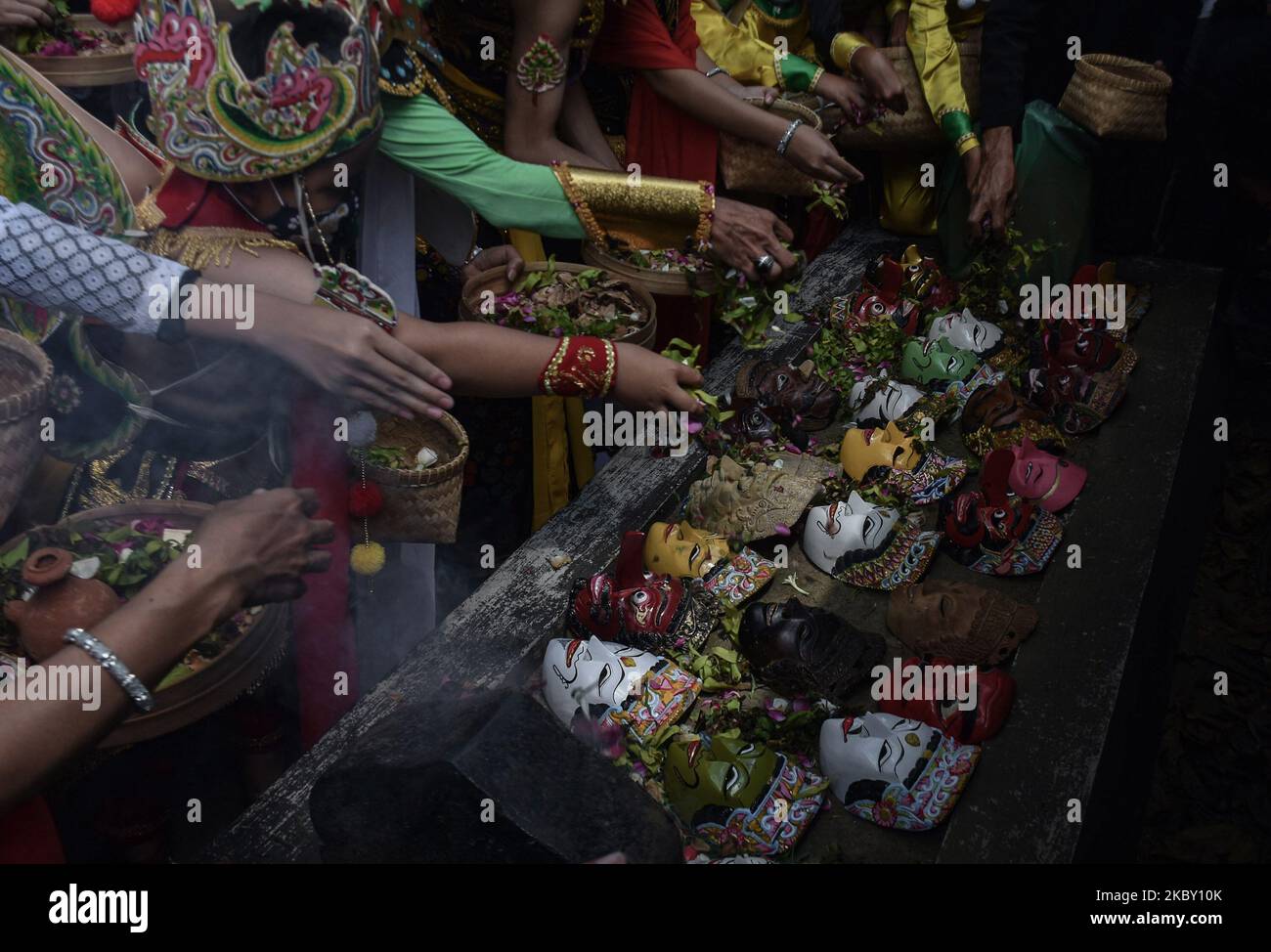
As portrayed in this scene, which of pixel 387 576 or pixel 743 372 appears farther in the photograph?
pixel 743 372

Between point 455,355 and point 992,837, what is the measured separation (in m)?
1.37

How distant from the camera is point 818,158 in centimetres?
310

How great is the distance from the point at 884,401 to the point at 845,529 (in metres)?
0.71

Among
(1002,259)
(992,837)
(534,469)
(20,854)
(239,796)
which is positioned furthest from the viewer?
(1002,259)

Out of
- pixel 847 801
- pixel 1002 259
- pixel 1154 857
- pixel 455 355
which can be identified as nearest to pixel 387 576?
pixel 455 355

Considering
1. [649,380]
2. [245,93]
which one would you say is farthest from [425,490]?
[245,93]

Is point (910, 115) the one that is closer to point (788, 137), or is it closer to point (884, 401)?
point (788, 137)

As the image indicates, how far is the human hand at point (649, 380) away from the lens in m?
2.12

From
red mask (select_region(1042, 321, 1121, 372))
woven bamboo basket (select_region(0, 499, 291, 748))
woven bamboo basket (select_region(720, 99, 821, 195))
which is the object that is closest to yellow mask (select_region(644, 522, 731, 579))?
woven bamboo basket (select_region(0, 499, 291, 748))

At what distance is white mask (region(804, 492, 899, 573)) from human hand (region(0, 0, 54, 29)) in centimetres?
245

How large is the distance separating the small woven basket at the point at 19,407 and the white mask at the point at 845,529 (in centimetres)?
176

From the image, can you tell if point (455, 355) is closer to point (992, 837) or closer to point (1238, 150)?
point (992, 837)

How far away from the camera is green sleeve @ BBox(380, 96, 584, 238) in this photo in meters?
2.18

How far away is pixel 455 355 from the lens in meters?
1.99
